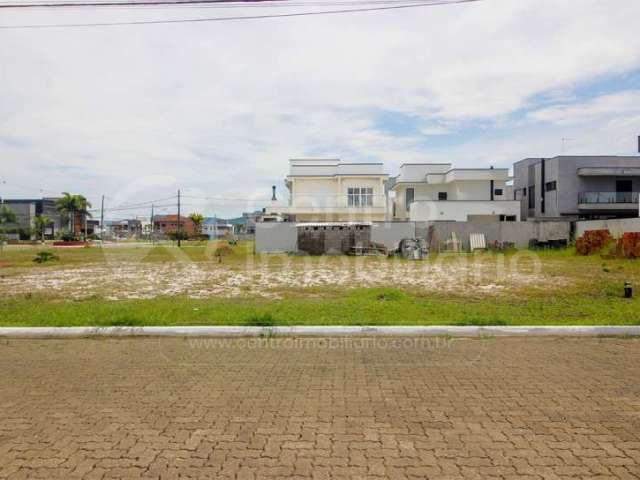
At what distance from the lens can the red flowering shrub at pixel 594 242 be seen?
73.6 ft

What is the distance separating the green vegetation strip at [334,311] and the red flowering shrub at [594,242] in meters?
14.8

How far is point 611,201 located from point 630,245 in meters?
20.2

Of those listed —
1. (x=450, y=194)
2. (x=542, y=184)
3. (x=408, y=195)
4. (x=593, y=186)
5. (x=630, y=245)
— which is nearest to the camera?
(x=630, y=245)

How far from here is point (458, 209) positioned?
109 feet

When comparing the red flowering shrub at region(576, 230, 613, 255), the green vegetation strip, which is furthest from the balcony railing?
the green vegetation strip

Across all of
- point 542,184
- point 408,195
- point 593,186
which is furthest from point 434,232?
point 593,186

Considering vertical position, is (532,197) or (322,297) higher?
(532,197)

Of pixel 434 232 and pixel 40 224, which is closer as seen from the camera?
pixel 434 232

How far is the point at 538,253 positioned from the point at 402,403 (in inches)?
935

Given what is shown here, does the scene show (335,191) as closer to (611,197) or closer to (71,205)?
(611,197)

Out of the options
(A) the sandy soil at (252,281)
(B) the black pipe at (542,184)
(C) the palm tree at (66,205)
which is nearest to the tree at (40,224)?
(C) the palm tree at (66,205)

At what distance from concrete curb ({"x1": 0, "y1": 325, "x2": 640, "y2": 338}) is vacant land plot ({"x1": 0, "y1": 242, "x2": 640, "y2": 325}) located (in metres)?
0.39

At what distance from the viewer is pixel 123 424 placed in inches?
145

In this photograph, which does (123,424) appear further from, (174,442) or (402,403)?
(402,403)
